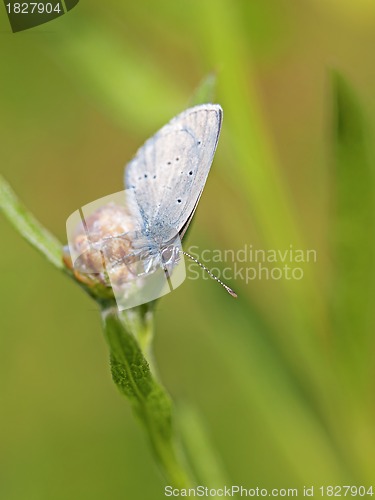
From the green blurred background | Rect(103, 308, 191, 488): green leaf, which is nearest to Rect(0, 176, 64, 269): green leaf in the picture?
Rect(103, 308, 191, 488): green leaf

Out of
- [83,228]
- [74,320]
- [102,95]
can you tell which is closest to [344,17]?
[102,95]

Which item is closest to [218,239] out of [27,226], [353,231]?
[353,231]

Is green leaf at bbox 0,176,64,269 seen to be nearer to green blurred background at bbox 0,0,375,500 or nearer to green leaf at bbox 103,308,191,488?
green leaf at bbox 103,308,191,488

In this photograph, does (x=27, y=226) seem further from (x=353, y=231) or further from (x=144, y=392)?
(x=353, y=231)

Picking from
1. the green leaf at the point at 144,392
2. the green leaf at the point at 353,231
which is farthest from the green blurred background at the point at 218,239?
the green leaf at the point at 144,392

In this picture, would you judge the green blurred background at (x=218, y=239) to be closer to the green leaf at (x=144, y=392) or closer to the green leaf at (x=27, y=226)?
the green leaf at (x=144, y=392)
